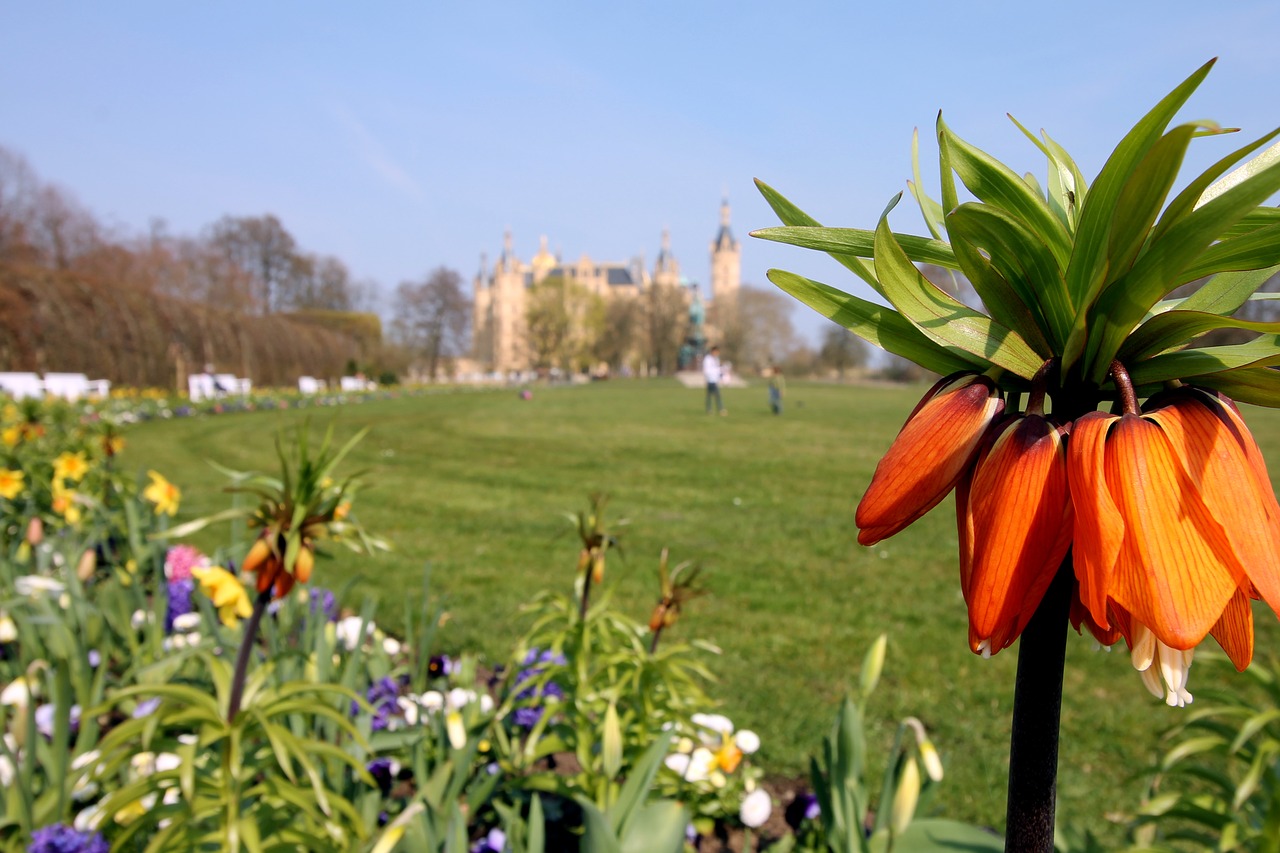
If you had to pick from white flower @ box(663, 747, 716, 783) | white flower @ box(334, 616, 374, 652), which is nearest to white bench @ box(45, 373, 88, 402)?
white flower @ box(334, 616, 374, 652)

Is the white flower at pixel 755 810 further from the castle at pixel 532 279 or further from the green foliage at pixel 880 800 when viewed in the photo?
the castle at pixel 532 279

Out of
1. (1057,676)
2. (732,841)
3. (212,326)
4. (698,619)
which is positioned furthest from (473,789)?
(212,326)

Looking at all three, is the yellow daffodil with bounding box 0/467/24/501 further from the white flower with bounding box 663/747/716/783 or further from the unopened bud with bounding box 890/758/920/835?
the unopened bud with bounding box 890/758/920/835

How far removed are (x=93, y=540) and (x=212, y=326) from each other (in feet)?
84.6

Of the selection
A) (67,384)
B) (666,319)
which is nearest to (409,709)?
(67,384)

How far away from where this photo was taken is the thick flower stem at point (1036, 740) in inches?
22.6

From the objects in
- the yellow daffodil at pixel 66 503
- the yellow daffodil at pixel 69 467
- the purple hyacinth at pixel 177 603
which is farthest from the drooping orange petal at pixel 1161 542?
the yellow daffodil at pixel 69 467

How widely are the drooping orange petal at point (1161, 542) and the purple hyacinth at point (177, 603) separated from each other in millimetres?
3667

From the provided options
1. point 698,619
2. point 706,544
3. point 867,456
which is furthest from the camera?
point 867,456

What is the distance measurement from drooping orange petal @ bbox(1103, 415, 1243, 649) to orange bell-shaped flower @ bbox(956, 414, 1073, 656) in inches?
1.5

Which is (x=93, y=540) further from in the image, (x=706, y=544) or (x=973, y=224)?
(x=706, y=544)

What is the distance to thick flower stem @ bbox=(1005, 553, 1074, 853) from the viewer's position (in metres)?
0.58

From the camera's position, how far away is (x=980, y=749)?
3275 millimetres

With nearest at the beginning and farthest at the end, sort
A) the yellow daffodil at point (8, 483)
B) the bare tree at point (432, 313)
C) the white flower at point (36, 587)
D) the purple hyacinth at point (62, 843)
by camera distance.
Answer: the purple hyacinth at point (62, 843)
the white flower at point (36, 587)
the yellow daffodil at point (8, 483)
the bare tree at point (432, 313)
